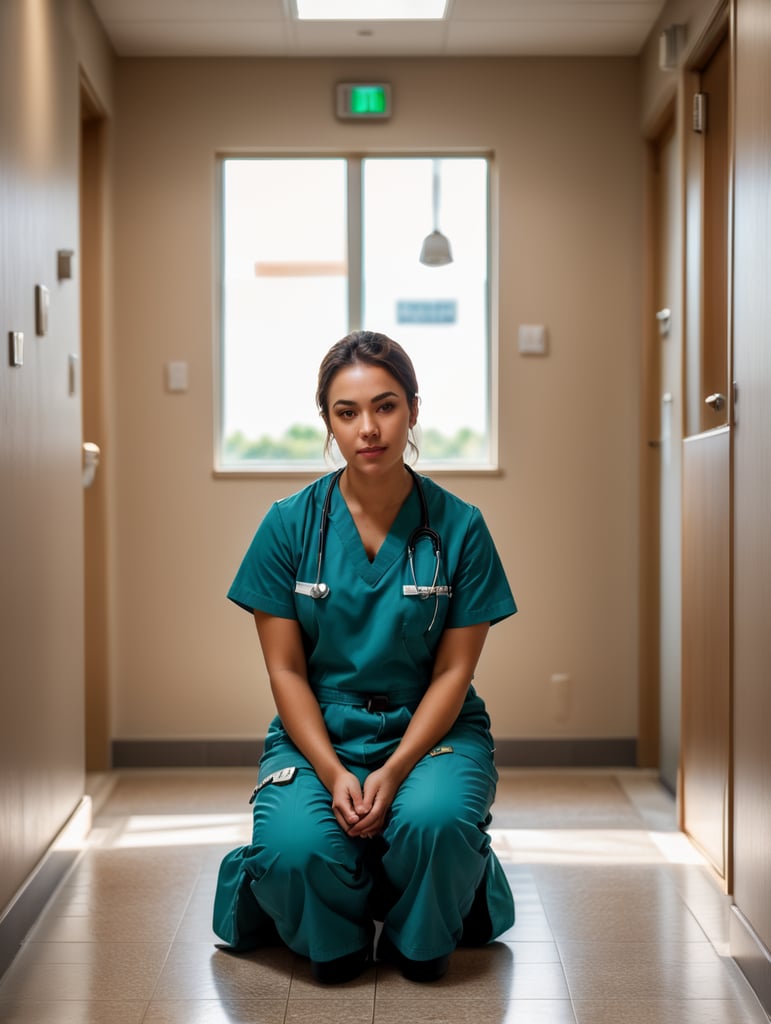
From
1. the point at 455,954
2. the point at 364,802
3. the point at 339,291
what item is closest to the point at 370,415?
the point at 364,802

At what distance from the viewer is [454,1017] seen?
195 centimetres

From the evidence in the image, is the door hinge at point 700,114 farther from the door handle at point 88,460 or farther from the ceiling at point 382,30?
the door handle at point 88,460

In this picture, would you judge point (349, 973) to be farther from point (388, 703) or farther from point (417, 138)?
point (417, 138)

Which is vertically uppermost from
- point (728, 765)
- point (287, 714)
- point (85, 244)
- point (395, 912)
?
point (85, 244)

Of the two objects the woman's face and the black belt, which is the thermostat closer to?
the woman's face

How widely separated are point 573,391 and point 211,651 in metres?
1.44

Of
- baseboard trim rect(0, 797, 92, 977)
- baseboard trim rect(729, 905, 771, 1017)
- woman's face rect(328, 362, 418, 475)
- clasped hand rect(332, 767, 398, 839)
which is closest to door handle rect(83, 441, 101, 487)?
baseboard trim rect(0, 797, 92, 977)

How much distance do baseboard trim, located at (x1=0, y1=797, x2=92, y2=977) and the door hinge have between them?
2307mm

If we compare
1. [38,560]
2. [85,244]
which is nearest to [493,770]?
[38,560]

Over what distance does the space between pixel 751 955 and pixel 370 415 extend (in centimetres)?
119

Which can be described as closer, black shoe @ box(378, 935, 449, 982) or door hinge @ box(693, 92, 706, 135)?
black shoe @ box(378, 935, 449, 982)

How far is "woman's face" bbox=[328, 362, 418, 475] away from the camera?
2.20 meters

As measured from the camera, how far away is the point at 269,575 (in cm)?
226

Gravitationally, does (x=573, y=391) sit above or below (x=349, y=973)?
above
